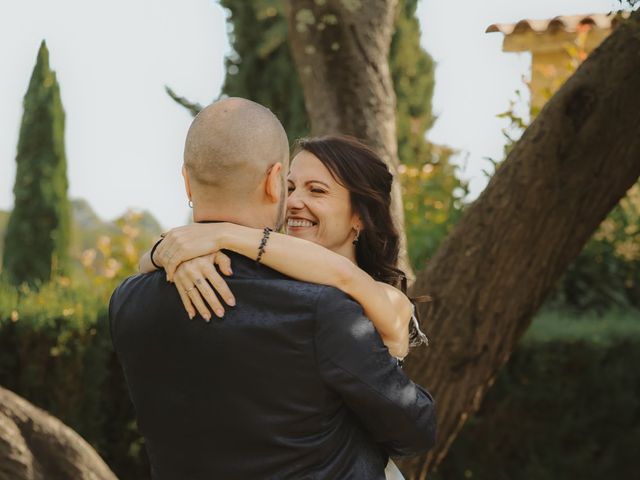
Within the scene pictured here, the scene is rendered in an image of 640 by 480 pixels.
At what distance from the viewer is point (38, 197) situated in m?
13.2

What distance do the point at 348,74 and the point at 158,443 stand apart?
3.04 m

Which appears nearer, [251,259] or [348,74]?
[251,259]

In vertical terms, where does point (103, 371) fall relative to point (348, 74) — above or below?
below

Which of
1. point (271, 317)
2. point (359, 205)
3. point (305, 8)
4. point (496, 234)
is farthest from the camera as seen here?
point (305, 8)

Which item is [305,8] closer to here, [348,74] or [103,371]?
[348,74]

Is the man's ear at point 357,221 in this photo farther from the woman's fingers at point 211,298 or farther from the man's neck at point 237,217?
the woman's fingers at point 211,298

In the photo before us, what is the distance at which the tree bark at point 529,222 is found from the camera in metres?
4.23

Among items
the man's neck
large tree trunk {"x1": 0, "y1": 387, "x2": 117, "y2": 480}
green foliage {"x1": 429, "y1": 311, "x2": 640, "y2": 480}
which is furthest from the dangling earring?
green foliage {"x1": 429, "y1": 311, "x2": 640, "y2": 480}

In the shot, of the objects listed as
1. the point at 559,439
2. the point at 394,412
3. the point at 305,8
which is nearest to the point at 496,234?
the point at 305,8

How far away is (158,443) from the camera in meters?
2.34

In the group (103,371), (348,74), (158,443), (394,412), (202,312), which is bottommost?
(103,371)

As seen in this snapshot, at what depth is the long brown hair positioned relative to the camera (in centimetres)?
301

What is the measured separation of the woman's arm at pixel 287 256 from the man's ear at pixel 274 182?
9cm

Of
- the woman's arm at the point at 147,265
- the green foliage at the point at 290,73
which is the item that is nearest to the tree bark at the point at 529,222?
the woman's arm at the point at 147,265
